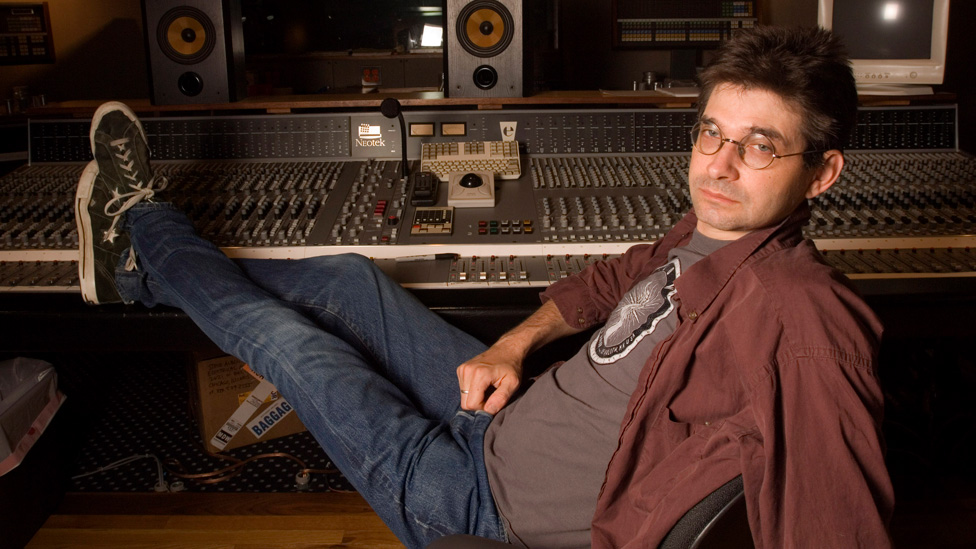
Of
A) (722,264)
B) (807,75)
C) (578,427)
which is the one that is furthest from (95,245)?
(807,75)

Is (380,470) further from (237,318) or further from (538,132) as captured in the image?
(538,132)

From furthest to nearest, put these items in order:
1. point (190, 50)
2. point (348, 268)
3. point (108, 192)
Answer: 1. point (190, 50)
2. point (108, 192)
3. point (348, 268)

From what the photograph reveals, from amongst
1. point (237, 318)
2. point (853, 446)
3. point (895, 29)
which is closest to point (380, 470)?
point (237, 318)

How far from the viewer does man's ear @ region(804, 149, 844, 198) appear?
1019 millimetres

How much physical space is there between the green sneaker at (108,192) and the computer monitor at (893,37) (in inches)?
75.0

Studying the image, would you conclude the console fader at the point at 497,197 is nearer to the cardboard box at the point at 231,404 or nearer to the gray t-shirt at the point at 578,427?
the gray t-shirt at the point at 578,427

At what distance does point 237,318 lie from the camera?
143cm

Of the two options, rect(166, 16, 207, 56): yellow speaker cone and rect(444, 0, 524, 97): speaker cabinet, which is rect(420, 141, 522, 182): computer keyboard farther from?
rect(166, 16, 207, 56): yellow speaker cone

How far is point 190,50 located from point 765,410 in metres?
1.91

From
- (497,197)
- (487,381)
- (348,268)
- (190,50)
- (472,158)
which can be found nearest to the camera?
(487,381)

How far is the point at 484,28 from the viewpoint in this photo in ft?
6.89

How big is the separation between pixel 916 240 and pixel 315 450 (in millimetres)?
1679

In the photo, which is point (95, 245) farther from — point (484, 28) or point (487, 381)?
point (484, 28)

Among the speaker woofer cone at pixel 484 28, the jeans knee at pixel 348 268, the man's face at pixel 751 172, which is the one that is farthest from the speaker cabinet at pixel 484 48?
the man's face at pixel 751 172
